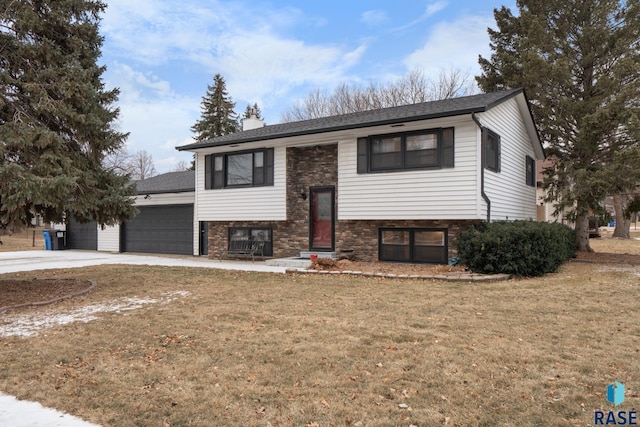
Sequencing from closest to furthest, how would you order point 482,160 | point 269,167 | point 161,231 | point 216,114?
point 482,160
point 269,167
point 161,231
point 216,114

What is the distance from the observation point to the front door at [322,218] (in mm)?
13422

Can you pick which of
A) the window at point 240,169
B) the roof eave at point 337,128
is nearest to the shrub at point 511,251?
the roof eave at point 337,128

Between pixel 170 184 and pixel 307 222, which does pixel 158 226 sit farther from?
pixel 307 222

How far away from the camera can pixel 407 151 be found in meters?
11.5

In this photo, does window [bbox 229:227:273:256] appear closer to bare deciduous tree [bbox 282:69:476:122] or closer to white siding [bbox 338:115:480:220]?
white siding [bbox 338:115:480:220]

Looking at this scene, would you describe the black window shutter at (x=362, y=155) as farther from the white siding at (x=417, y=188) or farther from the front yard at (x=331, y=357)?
the front yard at (x=331, y=357)

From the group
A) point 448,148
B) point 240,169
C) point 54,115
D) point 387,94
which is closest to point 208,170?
point 240,169

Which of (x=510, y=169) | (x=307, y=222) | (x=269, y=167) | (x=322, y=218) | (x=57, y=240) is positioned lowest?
(x=57, y=240)

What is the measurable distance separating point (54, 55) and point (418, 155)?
846 cm

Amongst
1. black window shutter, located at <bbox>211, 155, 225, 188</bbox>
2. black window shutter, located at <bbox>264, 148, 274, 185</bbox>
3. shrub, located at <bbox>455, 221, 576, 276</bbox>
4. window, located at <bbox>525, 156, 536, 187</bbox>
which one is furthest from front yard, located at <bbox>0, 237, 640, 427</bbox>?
window, located at <bbox>525, 156, 536, 187</bbox>

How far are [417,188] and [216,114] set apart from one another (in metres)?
25.9

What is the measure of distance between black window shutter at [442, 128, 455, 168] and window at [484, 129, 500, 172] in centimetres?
88

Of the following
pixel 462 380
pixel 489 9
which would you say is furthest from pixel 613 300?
pixel 489 9

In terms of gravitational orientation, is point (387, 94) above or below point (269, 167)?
above
